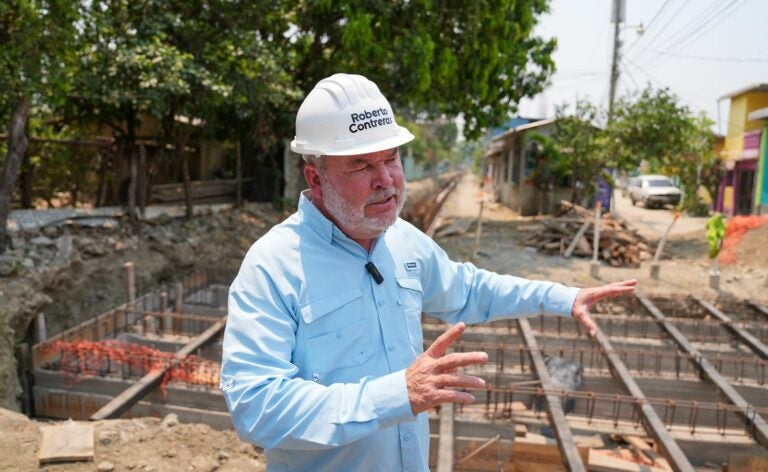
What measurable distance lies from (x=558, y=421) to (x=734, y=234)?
13.1 m

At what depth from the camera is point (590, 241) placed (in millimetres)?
13938

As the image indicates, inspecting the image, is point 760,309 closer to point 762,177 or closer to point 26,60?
point 26,60

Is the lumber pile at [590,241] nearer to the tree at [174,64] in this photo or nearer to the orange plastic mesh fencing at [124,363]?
the tree at [174,64]

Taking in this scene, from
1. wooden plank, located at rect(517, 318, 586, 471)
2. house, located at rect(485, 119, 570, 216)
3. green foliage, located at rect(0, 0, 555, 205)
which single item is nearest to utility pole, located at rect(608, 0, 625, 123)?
house, located at rect(485, 119, 570, 216)

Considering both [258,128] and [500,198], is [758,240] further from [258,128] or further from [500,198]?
[500,198]

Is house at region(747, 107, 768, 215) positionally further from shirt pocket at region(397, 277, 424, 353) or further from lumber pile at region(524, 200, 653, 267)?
shirt pocket at region(397, 277, 424, 353)

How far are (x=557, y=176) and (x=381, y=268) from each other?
808 inches

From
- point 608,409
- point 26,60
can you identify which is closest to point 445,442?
point 608,409

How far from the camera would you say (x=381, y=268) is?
78.7 inches

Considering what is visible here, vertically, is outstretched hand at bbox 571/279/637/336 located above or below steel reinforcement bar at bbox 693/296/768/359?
above

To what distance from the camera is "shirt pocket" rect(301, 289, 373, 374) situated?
175 cm

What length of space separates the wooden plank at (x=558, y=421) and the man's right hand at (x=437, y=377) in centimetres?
256

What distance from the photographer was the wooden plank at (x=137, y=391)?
14.1 feet

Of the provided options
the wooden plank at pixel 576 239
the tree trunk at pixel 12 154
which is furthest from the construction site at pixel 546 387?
the wooden plank at pixel 576 239
